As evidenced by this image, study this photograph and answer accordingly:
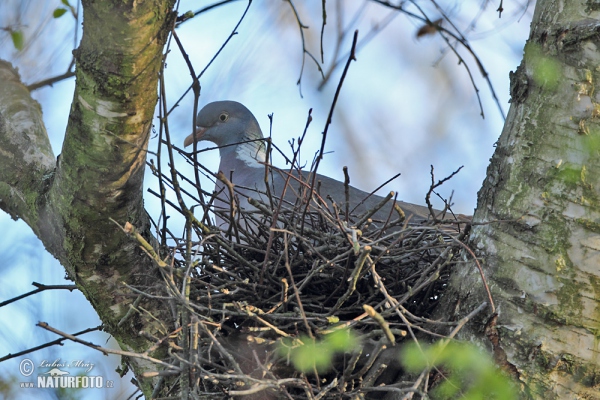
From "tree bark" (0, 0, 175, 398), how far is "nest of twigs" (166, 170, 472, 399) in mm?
242

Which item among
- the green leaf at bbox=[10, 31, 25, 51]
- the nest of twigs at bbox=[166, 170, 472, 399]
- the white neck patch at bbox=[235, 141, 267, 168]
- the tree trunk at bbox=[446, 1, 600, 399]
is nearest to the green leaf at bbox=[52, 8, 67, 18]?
the green leaf at bbox=[10, 31, 25, 51]

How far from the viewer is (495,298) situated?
2.02m

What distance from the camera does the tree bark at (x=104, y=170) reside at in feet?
6.23

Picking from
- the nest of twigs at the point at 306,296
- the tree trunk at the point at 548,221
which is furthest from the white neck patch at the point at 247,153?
the tree trunk at the point at 548,221

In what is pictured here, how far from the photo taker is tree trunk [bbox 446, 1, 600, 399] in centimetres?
192

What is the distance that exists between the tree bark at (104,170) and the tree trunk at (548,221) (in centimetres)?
110

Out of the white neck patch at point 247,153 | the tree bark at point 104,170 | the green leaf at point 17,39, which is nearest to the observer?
the tree bark at point 104,170

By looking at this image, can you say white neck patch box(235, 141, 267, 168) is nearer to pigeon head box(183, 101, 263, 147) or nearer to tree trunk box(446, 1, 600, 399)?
pigeon head box(183, 101, 263, 147)

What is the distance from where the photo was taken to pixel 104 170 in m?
2.09

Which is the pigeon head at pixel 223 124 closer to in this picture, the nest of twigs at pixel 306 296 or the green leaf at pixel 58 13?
the green leaf at pixel 58 13

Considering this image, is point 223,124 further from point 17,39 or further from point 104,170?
point 104,170

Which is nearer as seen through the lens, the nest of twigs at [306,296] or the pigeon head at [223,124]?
the nest of twigs at [306,296]

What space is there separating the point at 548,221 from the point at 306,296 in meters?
0.85

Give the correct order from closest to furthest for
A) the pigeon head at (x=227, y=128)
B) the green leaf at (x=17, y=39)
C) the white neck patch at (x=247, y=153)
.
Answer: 1. the green leaf at (x=17, y=39)
2. the white neck patch at (x=247, y=153)
3. the pigeon head at (x=227, y=128)
